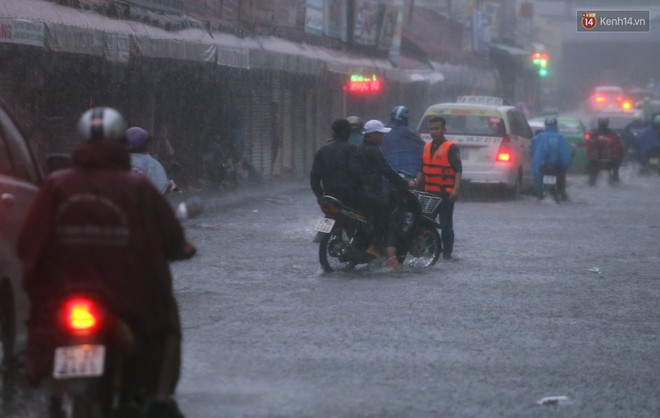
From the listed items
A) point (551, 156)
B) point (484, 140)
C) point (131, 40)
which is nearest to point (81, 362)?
point (131, 40)

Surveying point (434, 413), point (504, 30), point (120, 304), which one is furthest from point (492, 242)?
point (504, 30)

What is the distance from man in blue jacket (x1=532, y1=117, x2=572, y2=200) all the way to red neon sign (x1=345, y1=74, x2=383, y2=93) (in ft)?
30.6

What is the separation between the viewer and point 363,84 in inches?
1375

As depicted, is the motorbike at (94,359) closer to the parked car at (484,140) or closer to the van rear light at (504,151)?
the parked car at (484,140)

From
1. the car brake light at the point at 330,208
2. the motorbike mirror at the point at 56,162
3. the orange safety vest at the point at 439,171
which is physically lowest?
the car brake light at the point at 330,208

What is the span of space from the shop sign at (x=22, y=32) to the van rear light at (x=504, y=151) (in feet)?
36.1

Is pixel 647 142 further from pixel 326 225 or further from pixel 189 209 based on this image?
pixel 189 209

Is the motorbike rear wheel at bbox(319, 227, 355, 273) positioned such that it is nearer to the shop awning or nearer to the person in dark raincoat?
the shop awning

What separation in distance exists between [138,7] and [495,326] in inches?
514

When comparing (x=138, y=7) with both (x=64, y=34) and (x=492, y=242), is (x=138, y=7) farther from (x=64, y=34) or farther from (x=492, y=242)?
(x=492, y=242)

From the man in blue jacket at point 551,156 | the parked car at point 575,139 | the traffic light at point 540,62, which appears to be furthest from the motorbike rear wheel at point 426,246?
the traffic light at point 540,62

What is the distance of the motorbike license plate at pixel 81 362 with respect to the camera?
5242mm

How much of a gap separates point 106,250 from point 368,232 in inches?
328

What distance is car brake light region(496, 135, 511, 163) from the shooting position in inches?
973
